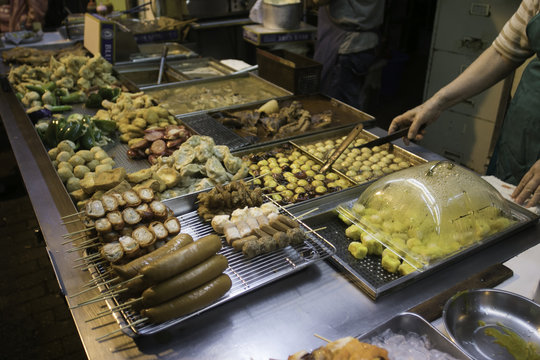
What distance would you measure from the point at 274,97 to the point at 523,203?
9.04 feet

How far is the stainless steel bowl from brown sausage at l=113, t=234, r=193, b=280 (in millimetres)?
1230

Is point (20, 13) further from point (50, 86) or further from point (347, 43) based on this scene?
point (347, 43)

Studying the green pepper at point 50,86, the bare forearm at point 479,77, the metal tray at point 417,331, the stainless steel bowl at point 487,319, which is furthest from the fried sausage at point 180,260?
the green pepper at point 50,86

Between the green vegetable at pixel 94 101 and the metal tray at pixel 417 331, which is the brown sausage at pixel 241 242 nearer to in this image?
the metal tray at pixel 417 331

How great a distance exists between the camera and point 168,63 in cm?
593

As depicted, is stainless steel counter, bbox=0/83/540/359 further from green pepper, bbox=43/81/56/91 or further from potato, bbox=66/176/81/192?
green pepper, bbox=43/81/56/91

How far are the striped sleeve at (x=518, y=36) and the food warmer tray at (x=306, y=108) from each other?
4.07 ft

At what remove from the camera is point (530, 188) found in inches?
A: 95.2

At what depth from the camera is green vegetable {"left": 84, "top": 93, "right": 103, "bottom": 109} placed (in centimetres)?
455

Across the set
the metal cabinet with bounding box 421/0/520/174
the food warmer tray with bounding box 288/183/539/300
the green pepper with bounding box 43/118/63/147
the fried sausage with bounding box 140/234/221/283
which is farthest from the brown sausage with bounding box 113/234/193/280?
the metal cabinet with bounding box 421/0/520/174

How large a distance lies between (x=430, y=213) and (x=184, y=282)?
1330mm

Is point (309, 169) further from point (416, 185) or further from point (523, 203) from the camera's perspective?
point (523, 203)

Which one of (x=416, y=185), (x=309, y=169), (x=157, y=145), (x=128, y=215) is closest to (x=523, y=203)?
(x=416, y=185)

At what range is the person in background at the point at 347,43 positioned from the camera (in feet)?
19.8
